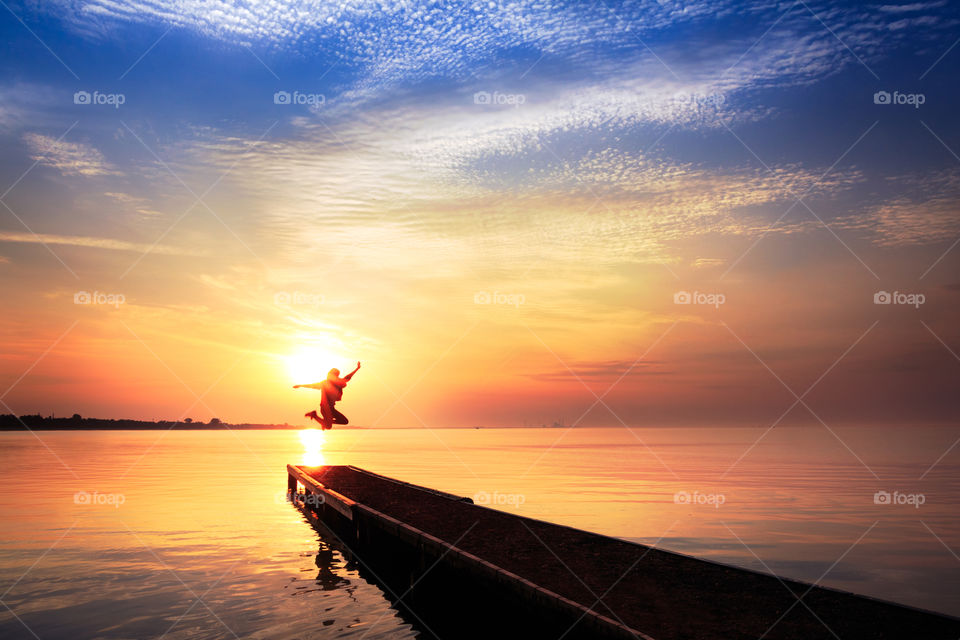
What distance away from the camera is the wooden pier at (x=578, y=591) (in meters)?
8.10

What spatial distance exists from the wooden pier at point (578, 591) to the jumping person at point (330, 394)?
3.08 m

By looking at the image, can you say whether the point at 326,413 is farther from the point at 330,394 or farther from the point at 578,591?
the point at 578,591

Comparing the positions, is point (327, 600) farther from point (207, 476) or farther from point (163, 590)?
point (207, 476)

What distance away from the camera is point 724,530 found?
22.1m

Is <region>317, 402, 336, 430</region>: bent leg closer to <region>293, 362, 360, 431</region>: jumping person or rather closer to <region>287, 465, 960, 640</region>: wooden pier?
<region>293, 362, 360, 431</region>: jumping person

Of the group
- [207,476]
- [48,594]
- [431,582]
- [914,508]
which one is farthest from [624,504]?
[207,476]

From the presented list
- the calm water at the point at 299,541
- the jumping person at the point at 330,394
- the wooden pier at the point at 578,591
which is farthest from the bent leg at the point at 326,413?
the calm water at the point at 299,541

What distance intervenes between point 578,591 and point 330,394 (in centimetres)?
1087

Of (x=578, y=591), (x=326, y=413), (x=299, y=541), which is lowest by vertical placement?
(x=578, y=591)

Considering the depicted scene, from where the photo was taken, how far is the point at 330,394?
18.7 meters

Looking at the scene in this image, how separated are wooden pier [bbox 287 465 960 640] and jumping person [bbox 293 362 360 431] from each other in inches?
121

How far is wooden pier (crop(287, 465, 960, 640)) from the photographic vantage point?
8102 millimetres

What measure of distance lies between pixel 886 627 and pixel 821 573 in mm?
9085

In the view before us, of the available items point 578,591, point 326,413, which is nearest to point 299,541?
point 326,413
